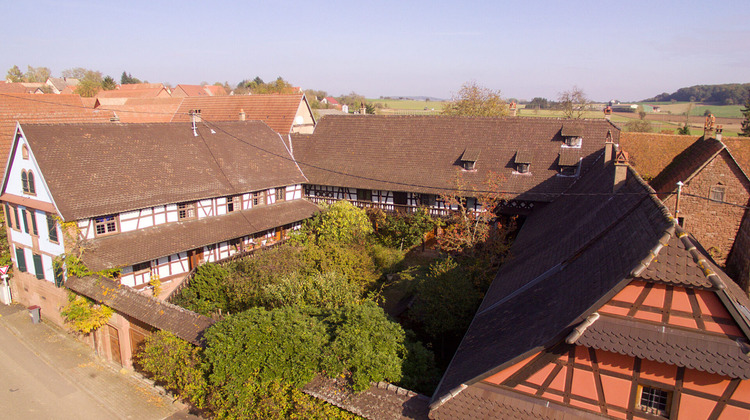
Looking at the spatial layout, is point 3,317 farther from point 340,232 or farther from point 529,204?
point 529,204

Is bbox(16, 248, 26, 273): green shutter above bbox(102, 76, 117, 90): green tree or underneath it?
underneath

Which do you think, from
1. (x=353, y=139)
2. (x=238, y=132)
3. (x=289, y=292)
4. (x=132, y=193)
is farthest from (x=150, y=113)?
(x=289, y=292)

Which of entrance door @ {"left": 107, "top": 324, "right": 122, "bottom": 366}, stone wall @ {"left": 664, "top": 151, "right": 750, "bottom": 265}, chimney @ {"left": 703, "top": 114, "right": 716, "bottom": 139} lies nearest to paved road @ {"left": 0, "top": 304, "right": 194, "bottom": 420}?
entrance door @ {"left": 107, "top": 324, "right": 122, "bottom": 366}

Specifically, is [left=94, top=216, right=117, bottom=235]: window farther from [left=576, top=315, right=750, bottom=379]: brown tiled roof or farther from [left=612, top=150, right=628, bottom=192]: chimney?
[left=612, top=150, right=628, bottom=192]: chimney

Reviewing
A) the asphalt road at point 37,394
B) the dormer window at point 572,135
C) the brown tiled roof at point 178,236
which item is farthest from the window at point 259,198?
the dormer window at point 572,135

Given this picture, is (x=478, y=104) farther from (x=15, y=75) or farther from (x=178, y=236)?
(x=15, y=75)
